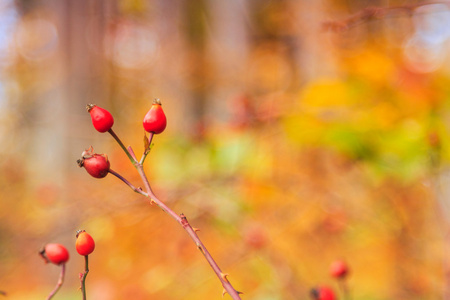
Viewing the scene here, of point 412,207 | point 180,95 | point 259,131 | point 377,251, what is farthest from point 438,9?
point 180,95

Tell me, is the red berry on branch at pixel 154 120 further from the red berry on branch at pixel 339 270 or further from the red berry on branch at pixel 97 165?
the red berry on branch at pixel 339 270

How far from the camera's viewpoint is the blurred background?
5.40 feet

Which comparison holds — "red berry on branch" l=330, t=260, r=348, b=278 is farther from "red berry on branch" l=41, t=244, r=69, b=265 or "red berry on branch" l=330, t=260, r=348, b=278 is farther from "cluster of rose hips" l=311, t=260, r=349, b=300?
"red berry on branch" l=41, t=244, r=69, b=265

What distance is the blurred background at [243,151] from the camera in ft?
5.40

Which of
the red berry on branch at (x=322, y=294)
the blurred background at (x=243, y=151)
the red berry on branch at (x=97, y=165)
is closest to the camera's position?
the red berry on branch at (x=97, y=165)

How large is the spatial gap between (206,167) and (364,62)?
1240mm

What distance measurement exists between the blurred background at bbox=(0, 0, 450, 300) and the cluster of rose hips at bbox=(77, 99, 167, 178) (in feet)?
2.13

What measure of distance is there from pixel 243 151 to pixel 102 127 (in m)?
1.25

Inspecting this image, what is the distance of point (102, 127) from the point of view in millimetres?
588

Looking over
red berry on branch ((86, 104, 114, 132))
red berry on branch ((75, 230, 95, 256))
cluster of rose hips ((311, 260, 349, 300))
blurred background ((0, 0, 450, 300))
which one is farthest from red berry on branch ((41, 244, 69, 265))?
blurred background ((0, 0, 450, 300))

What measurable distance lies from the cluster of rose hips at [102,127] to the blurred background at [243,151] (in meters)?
0.65

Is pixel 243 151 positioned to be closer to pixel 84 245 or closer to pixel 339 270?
pixel 339 270

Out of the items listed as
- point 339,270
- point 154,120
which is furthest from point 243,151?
point 154,120

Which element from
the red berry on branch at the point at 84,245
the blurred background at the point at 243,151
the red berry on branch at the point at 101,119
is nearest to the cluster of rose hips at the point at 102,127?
the red berry on branch at the point at 101,119
